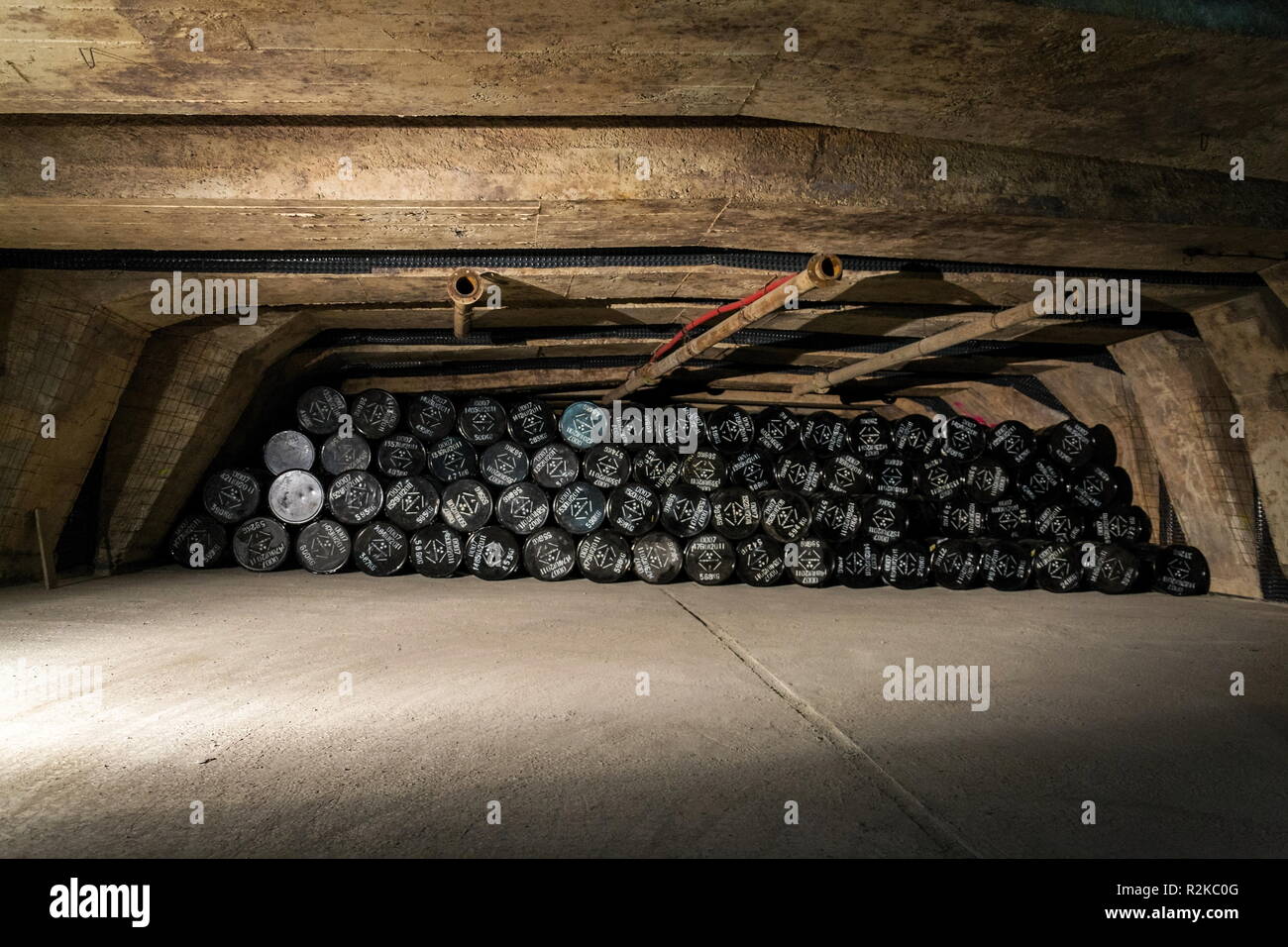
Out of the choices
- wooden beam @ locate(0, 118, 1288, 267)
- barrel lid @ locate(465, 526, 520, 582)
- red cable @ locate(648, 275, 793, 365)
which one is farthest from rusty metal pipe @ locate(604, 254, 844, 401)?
barrel lid @ locate(465, 526, 520, 582)

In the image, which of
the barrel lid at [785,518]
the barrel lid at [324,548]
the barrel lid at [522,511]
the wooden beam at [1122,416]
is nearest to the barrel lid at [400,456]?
the barrel lid at [324,548]

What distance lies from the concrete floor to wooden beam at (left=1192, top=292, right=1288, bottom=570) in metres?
1.35

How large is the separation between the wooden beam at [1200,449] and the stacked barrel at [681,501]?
264mm

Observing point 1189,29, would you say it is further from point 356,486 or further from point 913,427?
point 356,486

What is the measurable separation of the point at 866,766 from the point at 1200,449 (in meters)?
5.69

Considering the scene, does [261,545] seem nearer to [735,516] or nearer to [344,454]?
[344,454]

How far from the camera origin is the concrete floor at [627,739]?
201cm

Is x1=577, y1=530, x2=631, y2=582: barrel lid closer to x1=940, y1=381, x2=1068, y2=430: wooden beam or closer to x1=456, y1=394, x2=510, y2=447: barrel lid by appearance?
x1=456, y1=394, x2=510, y2=447: barrel lid

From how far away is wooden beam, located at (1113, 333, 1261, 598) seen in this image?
6.27m

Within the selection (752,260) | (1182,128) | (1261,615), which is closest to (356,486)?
(752,260)

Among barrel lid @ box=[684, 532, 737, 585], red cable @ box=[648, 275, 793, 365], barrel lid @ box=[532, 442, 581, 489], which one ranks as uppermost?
red cable @ box=[648, 275, 793, 365]

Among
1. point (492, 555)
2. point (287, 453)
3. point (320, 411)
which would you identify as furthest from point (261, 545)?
point (492, 555)

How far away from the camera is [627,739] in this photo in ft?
8.88

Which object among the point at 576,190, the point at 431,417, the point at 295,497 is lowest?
the point at 295,497
